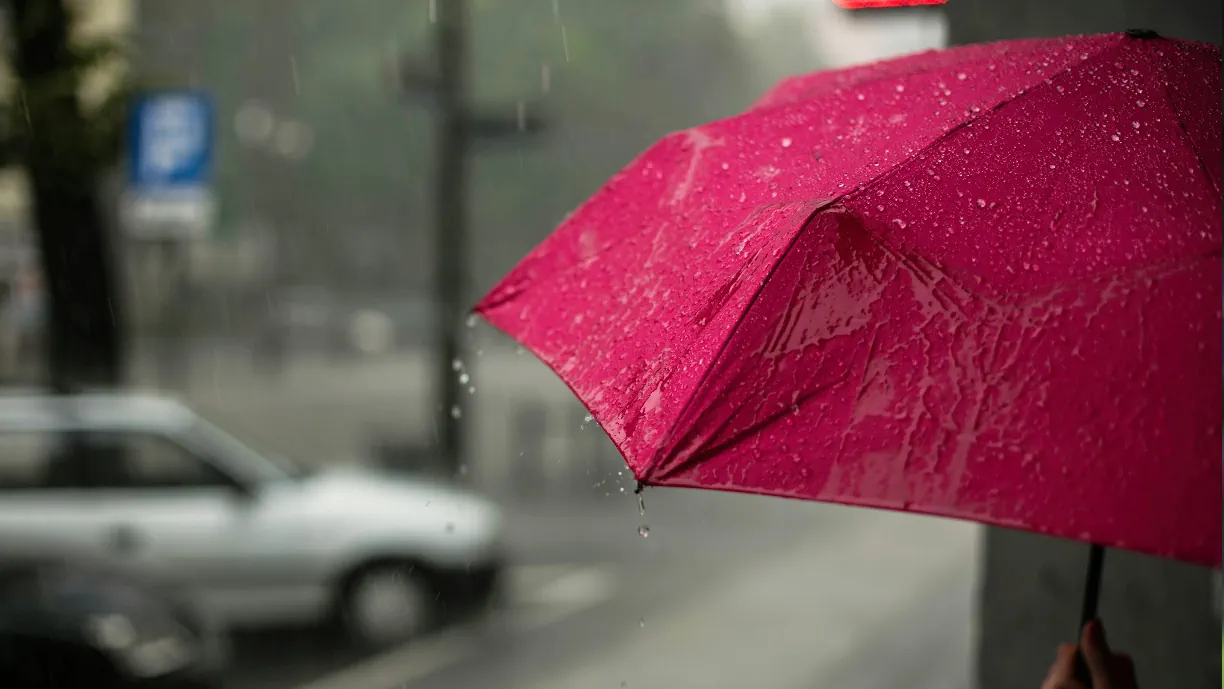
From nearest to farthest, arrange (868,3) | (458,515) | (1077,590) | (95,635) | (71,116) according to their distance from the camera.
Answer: (868,3) → (1077,590) → (95,635) → (458,515) → (71,116)

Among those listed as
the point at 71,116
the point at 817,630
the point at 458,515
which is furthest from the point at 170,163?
the point at 817,630

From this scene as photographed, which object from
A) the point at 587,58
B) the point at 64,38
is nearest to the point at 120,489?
the point at 64,38

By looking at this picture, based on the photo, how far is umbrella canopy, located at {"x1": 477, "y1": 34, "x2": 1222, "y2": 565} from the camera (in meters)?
1.31

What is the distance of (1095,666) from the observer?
63.4 inches

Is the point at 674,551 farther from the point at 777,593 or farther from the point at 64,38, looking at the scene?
the point at 64,38

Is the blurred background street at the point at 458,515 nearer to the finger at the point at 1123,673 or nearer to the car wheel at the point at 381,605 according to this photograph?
the car wheel at the point at 381,605

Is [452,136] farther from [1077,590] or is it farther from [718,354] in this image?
[718,354]

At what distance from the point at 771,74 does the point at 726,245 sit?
30414 mm

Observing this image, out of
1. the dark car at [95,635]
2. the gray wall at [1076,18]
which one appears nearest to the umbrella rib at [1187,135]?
the gray wall at [1076,18]

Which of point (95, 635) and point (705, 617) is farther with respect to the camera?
point (705, 617)

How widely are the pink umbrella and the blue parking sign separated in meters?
8.29

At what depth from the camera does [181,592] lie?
23.8ft

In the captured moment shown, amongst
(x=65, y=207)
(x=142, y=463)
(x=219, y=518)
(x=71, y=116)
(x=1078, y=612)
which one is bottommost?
(x=219, y=518)

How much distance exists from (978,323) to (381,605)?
674 centimetres
